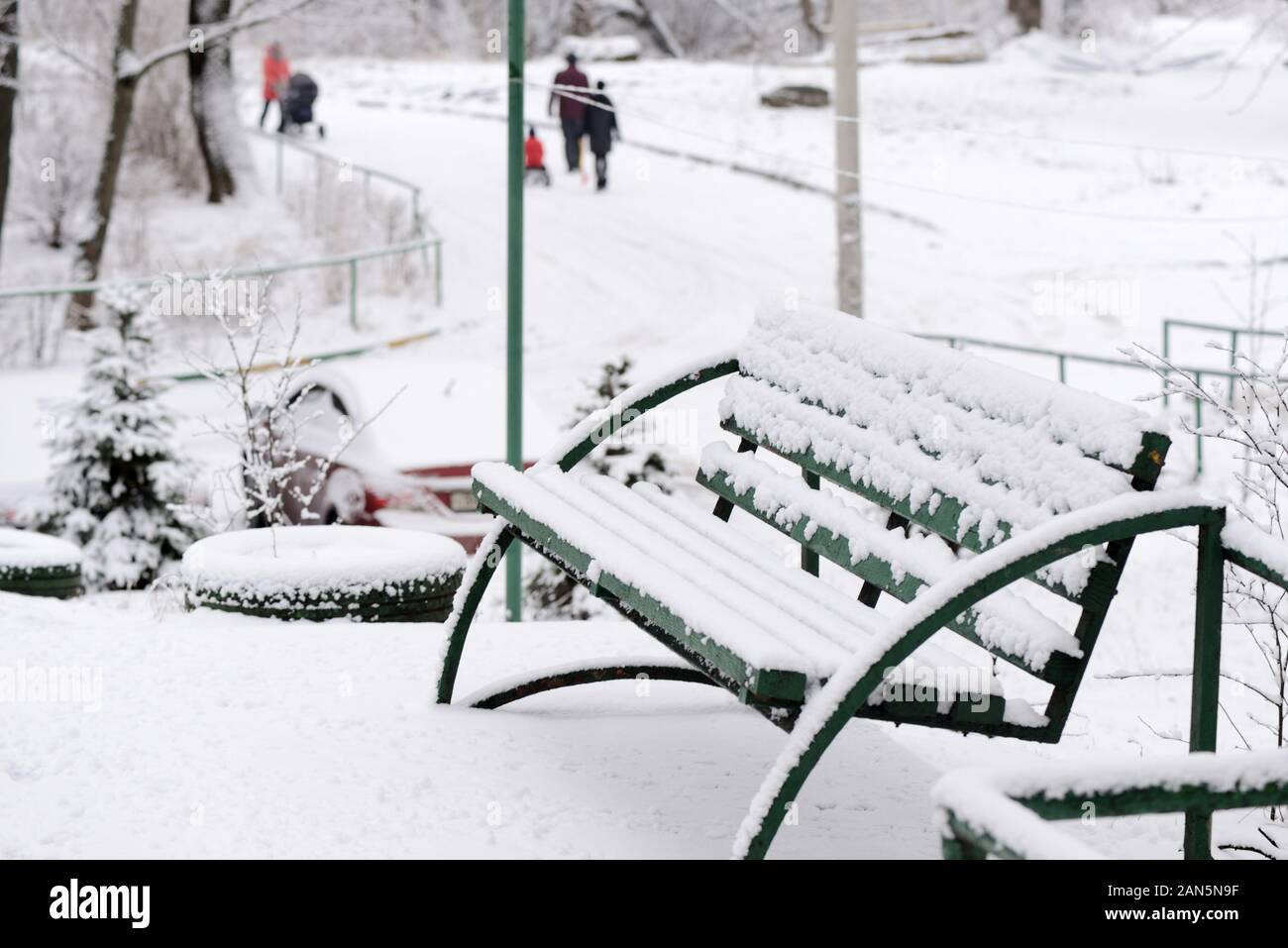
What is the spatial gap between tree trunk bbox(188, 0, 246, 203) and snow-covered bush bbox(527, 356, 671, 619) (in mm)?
15119

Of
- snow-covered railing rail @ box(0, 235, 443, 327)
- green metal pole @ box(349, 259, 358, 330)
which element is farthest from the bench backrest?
green metal pole @ box(349, 259, 358, 330)

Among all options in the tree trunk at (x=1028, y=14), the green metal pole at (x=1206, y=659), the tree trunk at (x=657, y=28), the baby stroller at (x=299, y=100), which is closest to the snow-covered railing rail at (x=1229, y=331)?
the green metal pole at (x=1206, y=659)

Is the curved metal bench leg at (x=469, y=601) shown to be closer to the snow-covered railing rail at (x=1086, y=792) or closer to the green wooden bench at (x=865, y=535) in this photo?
the green wooden bench at (x=865, y=535)

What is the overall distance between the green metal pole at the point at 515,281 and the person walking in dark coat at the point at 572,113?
15184 mm

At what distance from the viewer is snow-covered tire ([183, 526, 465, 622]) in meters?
Answer: 5.69

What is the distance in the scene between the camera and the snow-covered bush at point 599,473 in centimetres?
880

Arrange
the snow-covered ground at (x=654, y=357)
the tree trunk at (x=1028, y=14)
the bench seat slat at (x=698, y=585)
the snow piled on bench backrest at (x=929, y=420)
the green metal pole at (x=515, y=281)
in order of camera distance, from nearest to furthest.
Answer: the bench seat slat at (x=698, y=585), the snow piled on bench backrest at (x=929, y=420), the snow-covered ground at (x=654, y=357), the green metal pole at (x=515, y=281), the tree trunk at (x=1028, y=14)

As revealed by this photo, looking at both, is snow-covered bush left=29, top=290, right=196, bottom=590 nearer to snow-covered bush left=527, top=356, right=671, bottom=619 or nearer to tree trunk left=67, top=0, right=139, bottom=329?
snow-covered bush left=527, top=356, right=671, bottom=619

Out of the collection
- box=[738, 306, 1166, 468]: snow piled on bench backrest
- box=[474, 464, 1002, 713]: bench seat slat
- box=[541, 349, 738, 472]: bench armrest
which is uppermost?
box=[738, 306, 1166, 468]: snow piled on bench backrest

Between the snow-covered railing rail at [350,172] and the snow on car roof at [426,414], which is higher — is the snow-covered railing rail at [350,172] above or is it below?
above

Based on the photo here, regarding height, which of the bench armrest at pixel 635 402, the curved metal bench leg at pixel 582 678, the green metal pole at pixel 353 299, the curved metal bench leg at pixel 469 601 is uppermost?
the bench armrest at pixel 635 402
